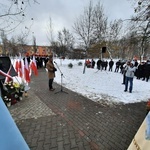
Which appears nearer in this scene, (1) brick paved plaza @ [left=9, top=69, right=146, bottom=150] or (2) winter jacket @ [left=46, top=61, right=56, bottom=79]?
(1) brick paved plaza @ [left=9, top=69, right=146, bottom=150]

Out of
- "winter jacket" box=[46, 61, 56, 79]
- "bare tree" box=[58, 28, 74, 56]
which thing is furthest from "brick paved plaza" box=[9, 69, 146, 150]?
"bare tree" box=[58, 28, 74, 56]

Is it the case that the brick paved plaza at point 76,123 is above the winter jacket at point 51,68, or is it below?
below

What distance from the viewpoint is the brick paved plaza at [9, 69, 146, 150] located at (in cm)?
390

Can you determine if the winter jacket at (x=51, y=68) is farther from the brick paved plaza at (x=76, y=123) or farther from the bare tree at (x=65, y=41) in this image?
the bare tree at (x=65, y=41)

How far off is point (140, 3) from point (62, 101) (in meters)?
6.04

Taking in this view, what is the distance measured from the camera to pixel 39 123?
4.92 meters

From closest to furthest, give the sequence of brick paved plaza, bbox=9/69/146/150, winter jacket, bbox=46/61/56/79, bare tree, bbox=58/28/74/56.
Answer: brick paved plaza, bbox=9/69/146/150, winter jacket, bbox=46/61/56/79, bare tree, bbox=58/28/74/56

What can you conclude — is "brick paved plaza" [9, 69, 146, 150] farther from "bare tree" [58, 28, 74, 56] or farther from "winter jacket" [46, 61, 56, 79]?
"bare tree" [58, 28, 74, 56]

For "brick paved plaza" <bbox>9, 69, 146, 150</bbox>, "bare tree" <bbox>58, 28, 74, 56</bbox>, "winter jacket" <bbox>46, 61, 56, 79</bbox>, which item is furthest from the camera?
"bare tree" <bbox>58, 28, 74, 56</bbox>

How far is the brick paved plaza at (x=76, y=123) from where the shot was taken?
12.8ft

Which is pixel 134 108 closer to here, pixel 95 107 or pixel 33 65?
pixel 95 107

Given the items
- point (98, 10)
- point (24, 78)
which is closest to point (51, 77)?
point (24, 78)

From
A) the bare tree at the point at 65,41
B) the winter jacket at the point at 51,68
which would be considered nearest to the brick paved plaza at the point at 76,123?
the winter jacket at the point at 51,68

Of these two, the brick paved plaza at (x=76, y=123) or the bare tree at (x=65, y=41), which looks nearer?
the brick paved plaza at (x=76, y=123)
